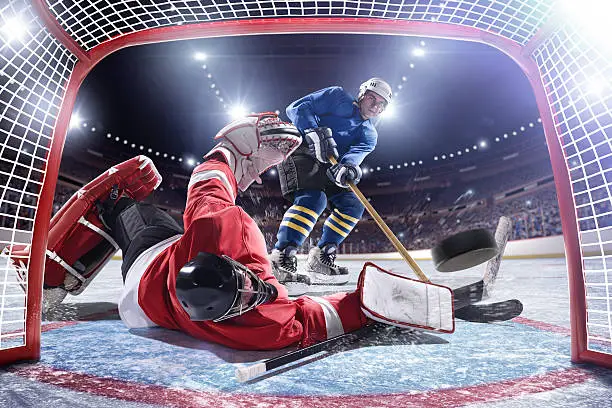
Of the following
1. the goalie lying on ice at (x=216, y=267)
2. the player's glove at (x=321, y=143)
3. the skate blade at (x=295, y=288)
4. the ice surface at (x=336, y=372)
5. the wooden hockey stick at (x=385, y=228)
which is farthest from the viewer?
the player's glove at (x=321, y=143)

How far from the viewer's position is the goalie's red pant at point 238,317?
0.90 m

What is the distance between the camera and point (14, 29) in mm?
852

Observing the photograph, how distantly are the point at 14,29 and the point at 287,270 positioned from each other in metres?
1.77

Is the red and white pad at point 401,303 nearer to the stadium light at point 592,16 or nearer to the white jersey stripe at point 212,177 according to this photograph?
the white jersey stripe at point 212,177

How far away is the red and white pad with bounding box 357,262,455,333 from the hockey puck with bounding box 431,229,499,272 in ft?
0.40

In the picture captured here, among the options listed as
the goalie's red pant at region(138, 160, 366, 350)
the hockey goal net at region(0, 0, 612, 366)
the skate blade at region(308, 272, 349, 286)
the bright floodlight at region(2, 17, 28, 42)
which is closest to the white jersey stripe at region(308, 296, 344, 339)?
the goalie's red pant at region(138, 160, 366, 350)

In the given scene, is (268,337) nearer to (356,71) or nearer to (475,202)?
(356,71)

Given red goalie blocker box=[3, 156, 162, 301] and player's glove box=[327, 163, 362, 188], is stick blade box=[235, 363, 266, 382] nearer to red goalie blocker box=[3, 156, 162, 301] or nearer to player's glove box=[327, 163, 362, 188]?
red goalie blocker box=[3, 156, 162, 301]

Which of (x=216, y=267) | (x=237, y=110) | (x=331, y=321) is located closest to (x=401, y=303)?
(x=331, y=321)

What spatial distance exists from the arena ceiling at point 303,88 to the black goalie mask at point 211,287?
1132 centimetres

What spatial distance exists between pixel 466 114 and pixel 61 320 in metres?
16.7

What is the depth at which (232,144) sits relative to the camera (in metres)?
1.34

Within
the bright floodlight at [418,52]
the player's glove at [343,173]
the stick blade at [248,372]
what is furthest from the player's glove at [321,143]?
the bright floodlight at [418,52]

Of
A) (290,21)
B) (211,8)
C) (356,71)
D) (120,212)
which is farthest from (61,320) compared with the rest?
(356,71)
